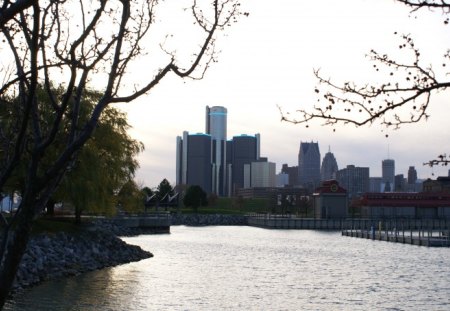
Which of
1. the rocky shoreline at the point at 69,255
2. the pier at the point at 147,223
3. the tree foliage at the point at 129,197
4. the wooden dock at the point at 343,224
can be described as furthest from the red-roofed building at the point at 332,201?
the rocky shoreline at the point at 69,255

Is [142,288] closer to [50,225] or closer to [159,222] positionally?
[50,225]

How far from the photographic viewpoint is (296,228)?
115250mm

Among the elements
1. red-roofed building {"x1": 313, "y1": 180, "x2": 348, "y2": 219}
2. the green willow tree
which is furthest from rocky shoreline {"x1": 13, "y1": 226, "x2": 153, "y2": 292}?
red-roofed building {"x1": 313, "y1": 180, "x2": 348, "y2": 219}

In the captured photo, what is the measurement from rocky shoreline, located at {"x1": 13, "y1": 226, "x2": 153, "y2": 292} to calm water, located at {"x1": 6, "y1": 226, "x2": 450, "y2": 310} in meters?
0.89

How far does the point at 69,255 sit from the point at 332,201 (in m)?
97.0

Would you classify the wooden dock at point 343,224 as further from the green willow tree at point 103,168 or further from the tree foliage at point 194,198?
the green willow tree at point 103,168

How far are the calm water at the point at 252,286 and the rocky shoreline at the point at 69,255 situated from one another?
89 cm

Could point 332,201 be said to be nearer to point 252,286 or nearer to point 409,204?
point 409,204

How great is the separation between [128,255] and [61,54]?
34876mm

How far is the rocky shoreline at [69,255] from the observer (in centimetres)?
2934

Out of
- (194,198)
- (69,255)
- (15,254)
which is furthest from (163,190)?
(15,254)

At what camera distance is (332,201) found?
417 ft

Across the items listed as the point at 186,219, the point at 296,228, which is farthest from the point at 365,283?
the point at 186,219

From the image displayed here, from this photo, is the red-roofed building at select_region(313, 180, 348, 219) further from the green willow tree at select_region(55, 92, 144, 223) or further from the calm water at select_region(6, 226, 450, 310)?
the calm water at select_region(6, 226, 450, 310)
